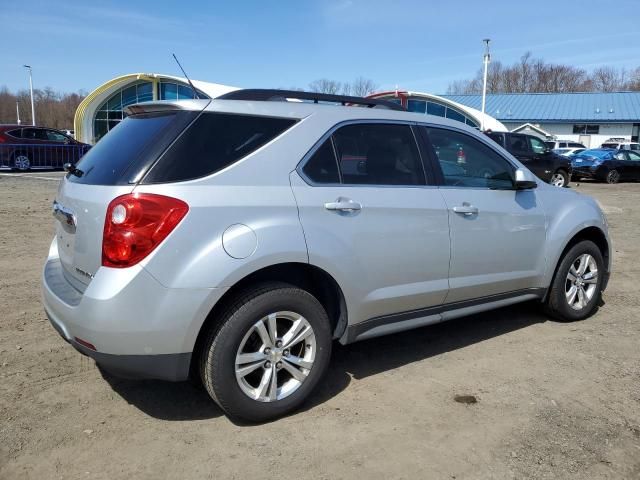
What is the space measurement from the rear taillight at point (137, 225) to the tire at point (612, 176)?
78.7 feet

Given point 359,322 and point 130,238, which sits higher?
point 130,238

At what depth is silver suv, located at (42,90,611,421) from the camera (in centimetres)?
275

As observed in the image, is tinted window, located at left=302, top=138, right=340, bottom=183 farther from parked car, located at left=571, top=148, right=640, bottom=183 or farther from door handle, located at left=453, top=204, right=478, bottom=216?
parked car, located at left=571, top=148, right=640, bottom=183

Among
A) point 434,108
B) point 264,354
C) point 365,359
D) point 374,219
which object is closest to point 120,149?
point 264,354

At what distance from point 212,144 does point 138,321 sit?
101 centimetres

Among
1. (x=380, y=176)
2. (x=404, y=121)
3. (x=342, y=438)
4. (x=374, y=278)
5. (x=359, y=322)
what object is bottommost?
(x=342, y=438)

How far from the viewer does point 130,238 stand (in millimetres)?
2707

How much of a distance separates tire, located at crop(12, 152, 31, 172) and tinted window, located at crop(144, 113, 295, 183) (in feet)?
66.7

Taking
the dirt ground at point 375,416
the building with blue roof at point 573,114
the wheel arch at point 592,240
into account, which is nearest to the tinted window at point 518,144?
the wheel arch at point 592,240

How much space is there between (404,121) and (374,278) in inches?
46.1

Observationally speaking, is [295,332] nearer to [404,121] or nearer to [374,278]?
[374,278]

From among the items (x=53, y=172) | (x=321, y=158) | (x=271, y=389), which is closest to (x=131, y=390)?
(x=271, y=389)

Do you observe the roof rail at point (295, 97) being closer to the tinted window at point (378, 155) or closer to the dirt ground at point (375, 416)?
the tinted window at point (378, 155)

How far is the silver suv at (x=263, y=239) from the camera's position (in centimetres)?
275
